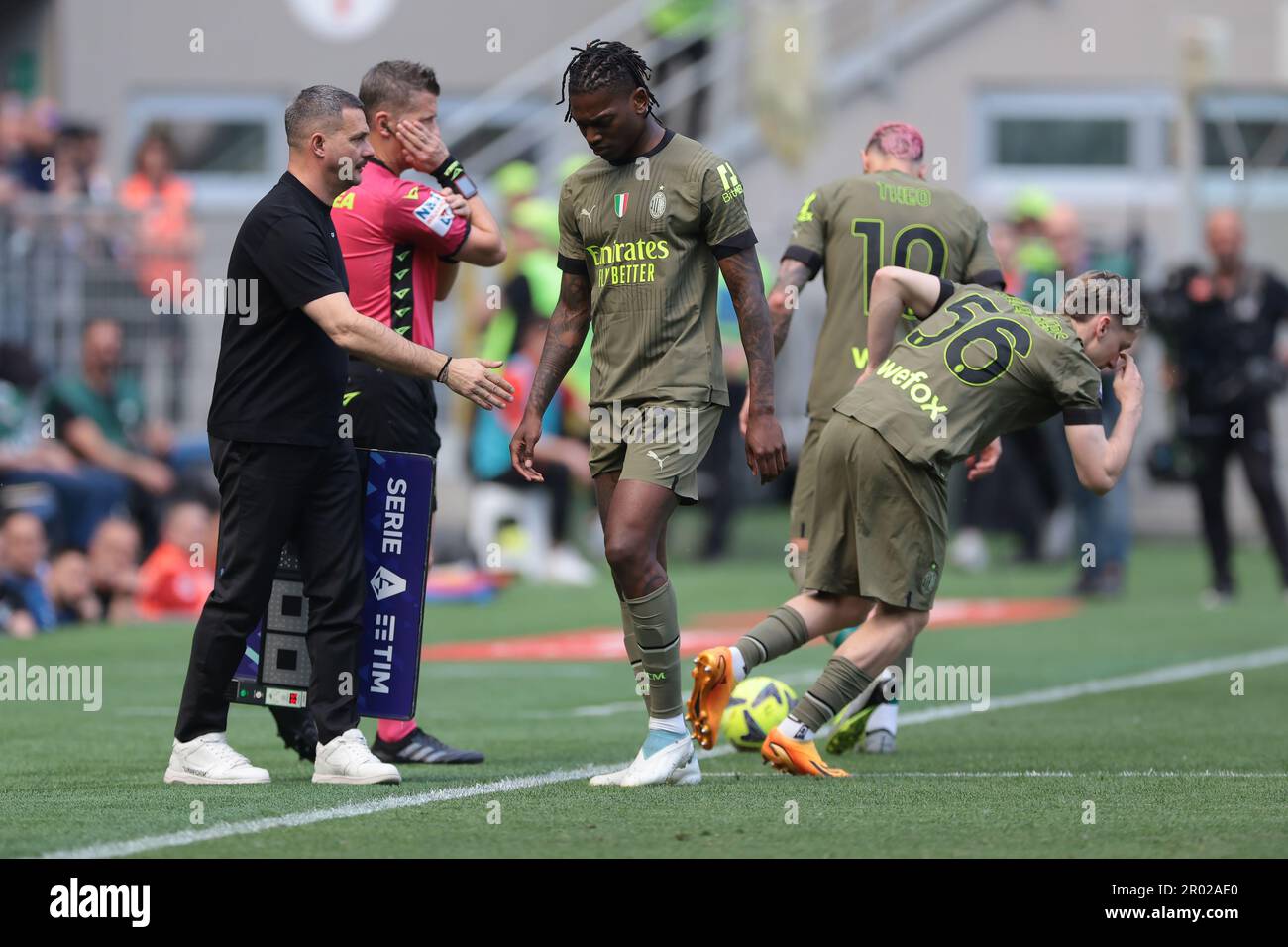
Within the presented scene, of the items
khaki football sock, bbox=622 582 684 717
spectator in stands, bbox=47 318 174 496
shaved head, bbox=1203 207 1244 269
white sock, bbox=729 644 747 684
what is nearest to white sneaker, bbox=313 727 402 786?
khaki football sock, bbox=622 582 684 717

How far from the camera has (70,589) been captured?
1409cm

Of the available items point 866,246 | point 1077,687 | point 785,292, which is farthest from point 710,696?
point 1077,687

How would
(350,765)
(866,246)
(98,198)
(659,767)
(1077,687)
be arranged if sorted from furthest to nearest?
(98,198) < (1077,687) < (866,246) < (350,765) < (659,767)

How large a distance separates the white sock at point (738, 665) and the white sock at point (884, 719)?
1.17 metres

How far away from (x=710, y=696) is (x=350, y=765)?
1198 millimetres

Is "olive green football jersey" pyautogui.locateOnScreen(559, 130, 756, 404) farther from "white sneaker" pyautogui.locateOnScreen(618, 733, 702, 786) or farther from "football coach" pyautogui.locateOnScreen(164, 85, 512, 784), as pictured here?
"white sneaker" pyautogui.locateOnScreen(618, 733, 702, 786)

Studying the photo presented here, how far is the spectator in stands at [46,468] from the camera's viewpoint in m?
14.4

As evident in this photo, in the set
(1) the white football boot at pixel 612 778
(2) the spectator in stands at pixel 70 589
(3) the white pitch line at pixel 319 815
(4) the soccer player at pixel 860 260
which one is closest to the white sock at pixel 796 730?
(1) the white football boot at pixel 612 778

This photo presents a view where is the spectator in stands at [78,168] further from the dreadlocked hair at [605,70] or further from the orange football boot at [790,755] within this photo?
the orange football boot at [790,755]

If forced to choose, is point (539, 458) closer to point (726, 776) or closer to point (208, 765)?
point (726, 776)

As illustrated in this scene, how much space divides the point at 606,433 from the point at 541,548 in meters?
10.4

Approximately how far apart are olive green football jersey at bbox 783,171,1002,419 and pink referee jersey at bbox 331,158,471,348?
4.86 feet

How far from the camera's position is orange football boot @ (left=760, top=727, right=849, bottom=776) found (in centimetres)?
725

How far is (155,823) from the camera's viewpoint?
615cm
